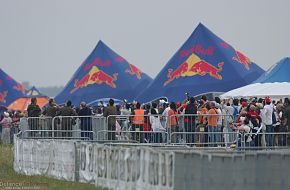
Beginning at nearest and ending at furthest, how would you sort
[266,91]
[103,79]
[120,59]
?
[266,91] → [103,79] → [120,59]

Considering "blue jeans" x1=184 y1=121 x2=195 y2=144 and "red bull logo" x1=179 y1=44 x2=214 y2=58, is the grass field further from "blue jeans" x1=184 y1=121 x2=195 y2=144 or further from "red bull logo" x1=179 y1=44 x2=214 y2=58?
"red bull logo" x1=179 y1=44 x2=214 y2=58

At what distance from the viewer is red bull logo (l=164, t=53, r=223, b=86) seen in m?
43.9

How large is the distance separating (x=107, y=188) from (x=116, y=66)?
118 feet

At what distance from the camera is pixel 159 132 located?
26875 mm

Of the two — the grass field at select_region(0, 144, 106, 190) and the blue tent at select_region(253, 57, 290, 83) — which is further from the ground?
the blue tent at select_region(253, 57, 290, 83)

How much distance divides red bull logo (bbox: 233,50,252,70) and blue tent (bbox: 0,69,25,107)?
28.6 meters

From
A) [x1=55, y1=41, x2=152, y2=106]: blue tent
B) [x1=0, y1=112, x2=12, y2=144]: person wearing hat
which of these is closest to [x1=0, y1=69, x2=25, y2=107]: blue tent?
[x1=55, y1=41, x2=152, y2=106]: blue tent

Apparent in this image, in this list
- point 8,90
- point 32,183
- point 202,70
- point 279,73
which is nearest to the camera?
point 32,183

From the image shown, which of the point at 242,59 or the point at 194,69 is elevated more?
the point at 242,59

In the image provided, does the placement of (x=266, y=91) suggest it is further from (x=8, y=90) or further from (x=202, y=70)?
(x=8, y=90)

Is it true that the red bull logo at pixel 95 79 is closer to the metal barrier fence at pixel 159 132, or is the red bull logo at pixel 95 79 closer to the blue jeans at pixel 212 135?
the metal barrier fence at pixel 159 132

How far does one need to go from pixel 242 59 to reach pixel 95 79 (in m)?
13.0

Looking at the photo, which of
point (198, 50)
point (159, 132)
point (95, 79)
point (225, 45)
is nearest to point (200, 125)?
point (159, 132)

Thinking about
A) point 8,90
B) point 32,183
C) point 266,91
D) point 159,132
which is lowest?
point 32,183
